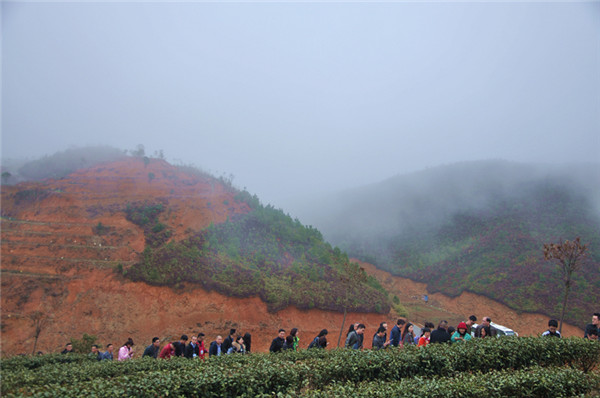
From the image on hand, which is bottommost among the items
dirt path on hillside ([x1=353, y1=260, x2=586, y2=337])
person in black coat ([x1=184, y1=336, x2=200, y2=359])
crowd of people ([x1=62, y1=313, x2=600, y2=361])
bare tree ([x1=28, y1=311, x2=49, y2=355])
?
bare tree ([x1=28, y1=311, x2=49, y2=355])

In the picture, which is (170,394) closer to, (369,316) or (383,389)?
(383,389)

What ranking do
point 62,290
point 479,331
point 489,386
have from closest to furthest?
point 489,386, point 479,331, point 62,290

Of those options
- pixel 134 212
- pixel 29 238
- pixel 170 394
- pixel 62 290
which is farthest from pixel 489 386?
pixel 29 238

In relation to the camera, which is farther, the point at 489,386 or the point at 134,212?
the point at 134,212

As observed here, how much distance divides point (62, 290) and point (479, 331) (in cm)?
2572

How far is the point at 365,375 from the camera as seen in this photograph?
6645 mm

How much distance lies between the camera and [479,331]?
9.73m

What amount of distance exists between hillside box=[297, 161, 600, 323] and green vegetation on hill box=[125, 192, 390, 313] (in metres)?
15.2

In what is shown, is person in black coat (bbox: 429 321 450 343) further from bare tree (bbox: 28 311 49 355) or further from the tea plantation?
bare tree (bbox: 28 311 49 355)

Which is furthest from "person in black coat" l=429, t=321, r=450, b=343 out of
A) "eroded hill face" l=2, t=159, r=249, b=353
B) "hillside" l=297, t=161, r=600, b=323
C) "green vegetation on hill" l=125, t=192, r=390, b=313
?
"hillside" l=297, t=161, r=600, b=323

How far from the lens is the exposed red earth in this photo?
20.2 metres

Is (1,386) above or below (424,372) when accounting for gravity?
below

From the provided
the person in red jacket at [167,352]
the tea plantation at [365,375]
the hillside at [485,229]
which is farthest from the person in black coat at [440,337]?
the hillside at [485,229]

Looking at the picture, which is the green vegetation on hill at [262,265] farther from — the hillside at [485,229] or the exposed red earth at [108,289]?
the hillside at [485,229]
